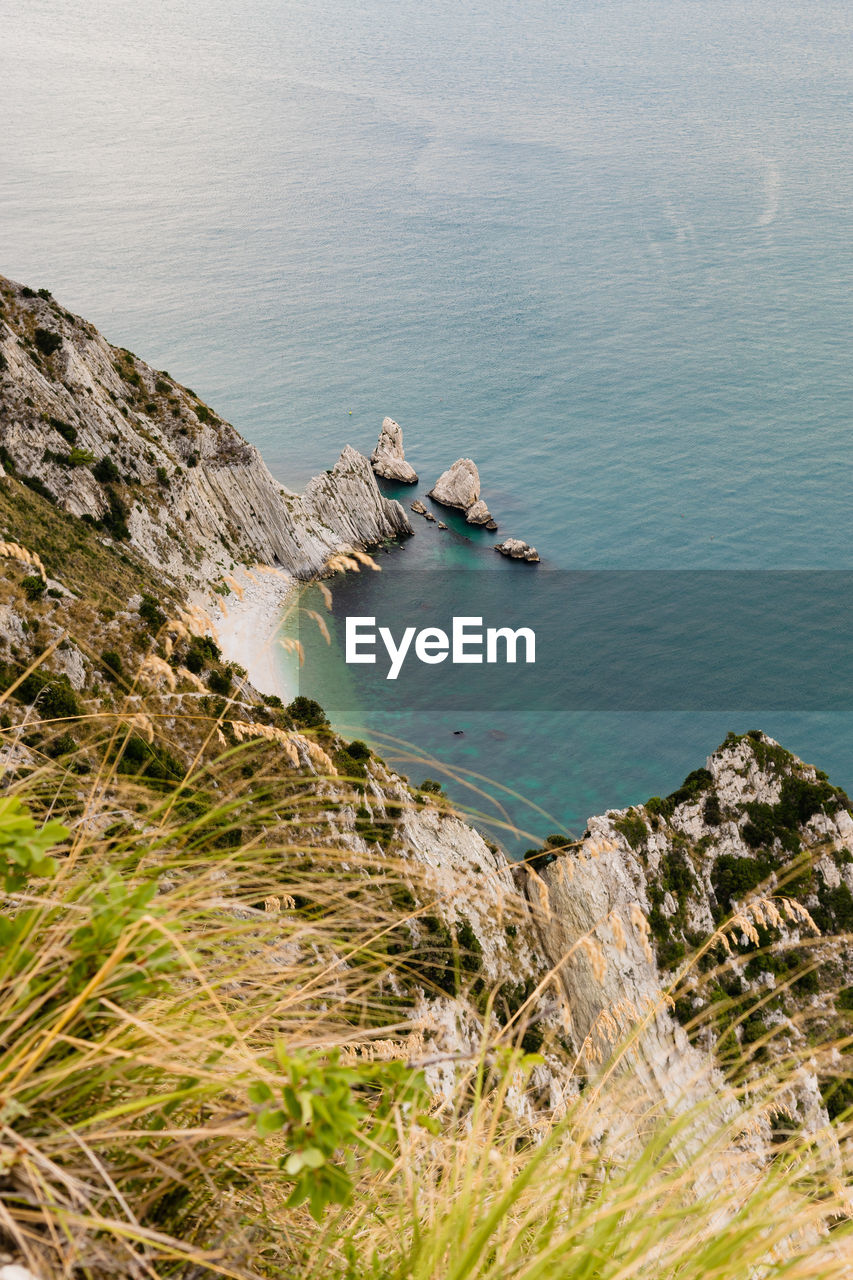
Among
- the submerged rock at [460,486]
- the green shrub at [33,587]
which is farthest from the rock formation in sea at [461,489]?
the green shrub at [33,587]

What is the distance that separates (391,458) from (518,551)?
2285 centimetres

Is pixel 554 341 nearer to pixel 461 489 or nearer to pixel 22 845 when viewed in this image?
pixel 461 489

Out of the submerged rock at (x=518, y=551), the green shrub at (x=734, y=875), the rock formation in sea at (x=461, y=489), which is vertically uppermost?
the rock formation in sea at (x=461, y=489)

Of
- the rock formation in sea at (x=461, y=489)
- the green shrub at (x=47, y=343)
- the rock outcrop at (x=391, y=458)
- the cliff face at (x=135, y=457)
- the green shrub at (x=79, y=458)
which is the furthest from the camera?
the rock outcrop at (x=391, y=458)

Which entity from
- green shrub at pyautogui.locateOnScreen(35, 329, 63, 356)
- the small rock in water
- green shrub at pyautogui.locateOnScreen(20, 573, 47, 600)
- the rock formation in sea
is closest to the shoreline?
green shrub at pyautogui.locateOnScreen(35, 329, 63, 356)

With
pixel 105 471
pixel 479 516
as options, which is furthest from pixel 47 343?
pixel 479 516

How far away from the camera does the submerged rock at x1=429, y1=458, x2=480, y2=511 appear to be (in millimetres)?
100562

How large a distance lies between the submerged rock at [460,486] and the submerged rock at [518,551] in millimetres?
8885

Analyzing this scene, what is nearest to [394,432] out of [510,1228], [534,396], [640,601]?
[534,396]

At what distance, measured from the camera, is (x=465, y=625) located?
85625 mm

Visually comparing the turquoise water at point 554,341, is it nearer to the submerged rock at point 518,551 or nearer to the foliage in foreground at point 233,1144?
the submerged rock at point 518,551

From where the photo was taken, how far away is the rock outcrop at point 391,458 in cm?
10662

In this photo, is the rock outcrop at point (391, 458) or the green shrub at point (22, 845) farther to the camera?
the rock outcrop at point (391, 458)

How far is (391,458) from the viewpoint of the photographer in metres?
107
